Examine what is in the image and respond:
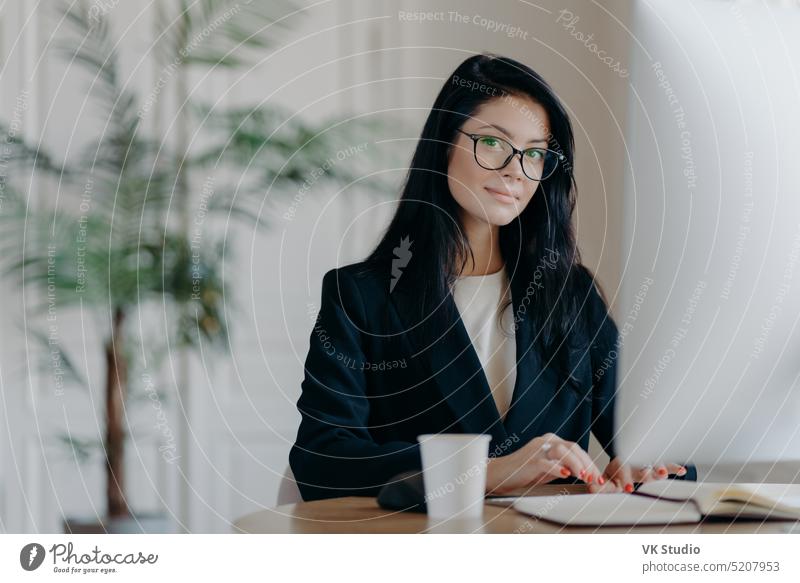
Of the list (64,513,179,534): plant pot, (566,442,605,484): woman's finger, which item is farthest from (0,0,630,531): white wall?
(566,442,605,484): woman's finger

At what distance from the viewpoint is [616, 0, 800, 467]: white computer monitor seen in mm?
973

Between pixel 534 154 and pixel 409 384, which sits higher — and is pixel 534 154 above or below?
above

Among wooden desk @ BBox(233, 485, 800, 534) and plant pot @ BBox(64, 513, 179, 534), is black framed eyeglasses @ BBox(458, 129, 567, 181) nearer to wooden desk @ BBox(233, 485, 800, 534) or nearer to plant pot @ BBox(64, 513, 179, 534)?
wooden desk @ BBox(233, 485, 800, 534)

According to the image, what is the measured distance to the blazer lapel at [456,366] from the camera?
94 cm

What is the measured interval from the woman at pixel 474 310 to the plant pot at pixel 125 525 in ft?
0.51

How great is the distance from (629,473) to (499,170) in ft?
1.13

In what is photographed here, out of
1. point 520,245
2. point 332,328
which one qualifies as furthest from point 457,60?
point 332,328

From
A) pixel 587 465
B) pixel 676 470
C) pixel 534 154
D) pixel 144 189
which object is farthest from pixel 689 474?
pixel 144 189

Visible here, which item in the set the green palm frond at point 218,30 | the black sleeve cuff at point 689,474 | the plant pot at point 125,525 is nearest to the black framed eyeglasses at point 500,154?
the green palm frond at point 218,30

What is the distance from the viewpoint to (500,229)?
97cm

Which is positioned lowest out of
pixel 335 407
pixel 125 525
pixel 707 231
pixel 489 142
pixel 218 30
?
pixel 125 525

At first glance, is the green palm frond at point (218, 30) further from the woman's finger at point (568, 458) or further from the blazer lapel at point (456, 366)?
the woman's finger at point (568, 458)

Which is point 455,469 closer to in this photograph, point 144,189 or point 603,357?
point 603,357

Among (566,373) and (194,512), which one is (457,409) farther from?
(194,512)
